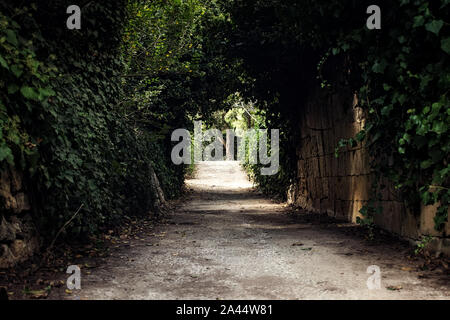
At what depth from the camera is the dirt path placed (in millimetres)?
4121

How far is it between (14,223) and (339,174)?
21.3 ft

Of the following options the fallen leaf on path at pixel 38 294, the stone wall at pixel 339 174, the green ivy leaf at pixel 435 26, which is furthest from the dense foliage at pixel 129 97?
the fallen leaf on path at pixel 38 294

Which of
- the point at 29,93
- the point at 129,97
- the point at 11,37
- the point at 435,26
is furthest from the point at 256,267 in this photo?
the point at 129,97

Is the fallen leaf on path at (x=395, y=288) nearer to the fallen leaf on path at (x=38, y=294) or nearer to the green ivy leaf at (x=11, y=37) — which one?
the fallen leaf on path at (x=38, y=294)

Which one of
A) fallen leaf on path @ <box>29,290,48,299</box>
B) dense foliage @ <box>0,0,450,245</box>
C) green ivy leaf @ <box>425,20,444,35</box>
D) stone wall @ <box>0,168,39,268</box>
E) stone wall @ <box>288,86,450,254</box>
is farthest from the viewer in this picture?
stone wall @ <box>288,86,450,254</box>

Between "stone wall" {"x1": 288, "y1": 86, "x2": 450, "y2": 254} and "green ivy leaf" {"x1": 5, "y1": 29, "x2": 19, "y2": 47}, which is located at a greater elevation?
"green ivy leaf" {"x1": 5, "y1": 29, "x2": 19, "y2": 47}

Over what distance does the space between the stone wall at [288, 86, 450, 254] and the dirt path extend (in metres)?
0.46

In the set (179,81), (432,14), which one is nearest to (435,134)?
(432,14)

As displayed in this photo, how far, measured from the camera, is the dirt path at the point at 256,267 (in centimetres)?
412

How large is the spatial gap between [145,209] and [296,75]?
17.1 feet

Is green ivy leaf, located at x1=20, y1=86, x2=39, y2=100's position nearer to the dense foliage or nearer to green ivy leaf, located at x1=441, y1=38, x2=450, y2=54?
the dense foliage

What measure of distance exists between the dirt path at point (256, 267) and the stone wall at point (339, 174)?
46 centimetres

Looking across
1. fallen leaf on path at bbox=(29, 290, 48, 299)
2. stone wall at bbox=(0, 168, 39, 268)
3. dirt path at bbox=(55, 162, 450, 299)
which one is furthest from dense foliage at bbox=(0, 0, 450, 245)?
fallen leaf on path at bbox=(29, 290, 48, 299)

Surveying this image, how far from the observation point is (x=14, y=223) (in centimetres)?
473
